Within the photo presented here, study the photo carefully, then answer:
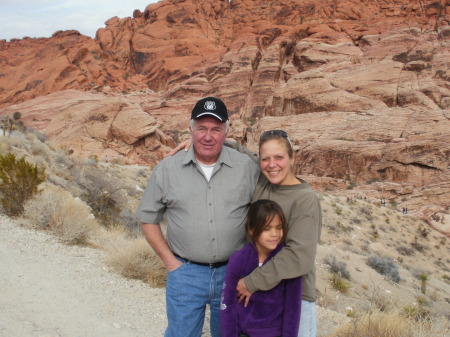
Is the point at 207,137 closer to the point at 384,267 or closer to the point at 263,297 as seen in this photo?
the point at 263,297

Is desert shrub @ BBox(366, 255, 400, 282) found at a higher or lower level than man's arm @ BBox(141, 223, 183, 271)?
lower

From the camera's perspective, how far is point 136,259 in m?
5.77

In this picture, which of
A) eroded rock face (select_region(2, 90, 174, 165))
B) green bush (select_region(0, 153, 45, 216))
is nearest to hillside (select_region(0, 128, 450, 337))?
green bush (select_region(0, 153, 45, 216))

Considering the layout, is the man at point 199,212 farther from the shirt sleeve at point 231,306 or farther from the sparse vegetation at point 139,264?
the sparse vegetation at point 139,264

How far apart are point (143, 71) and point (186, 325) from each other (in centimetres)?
6761

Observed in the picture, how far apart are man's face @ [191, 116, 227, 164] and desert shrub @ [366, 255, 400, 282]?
10.6 m

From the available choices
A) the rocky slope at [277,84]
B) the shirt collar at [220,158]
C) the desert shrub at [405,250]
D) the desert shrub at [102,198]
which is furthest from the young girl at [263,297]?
the rocky slope at [277,84]

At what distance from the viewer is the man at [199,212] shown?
2547 millimetres

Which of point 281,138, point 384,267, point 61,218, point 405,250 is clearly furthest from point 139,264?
point 405,250

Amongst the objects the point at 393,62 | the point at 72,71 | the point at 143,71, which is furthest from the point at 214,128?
the point at 143,71

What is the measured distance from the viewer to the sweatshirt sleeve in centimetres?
213

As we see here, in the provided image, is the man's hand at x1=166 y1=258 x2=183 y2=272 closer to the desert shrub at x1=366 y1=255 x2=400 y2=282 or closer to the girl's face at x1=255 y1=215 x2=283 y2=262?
the girl's face at x1=255 y1=215 x2=283 y2=262

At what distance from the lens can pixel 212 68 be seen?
5366 cm

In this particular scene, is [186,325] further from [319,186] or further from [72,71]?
[72,71]
